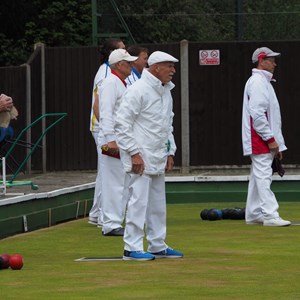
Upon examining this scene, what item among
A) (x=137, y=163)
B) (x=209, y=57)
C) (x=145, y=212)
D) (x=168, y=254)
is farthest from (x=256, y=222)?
(x=209, y=57)

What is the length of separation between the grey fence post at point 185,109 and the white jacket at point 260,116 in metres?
6.61

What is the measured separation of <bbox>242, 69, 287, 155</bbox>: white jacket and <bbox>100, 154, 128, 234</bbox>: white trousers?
1514mm

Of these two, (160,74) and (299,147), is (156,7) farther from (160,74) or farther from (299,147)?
(160,74)

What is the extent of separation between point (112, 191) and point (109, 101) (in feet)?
3.05

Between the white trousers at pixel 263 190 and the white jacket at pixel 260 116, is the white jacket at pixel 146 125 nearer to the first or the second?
the white jacket at pixel 260 116

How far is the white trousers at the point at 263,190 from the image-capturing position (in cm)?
1322

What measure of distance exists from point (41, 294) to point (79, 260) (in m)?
1.97

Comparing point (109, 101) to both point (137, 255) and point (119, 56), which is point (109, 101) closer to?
point (119, 56)

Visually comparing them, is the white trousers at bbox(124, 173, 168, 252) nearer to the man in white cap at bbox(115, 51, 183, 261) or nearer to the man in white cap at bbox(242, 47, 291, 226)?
the man in white cap at bbox(115, 51, 183, 261)

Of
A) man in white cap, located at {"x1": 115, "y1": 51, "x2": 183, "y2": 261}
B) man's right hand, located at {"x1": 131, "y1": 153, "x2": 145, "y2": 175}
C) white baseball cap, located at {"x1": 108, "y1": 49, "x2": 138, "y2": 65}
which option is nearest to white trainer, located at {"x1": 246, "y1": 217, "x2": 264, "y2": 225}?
white baseball cap, located at {"x1": 108, "y1": 49, "x2": 138, "y2": 65}

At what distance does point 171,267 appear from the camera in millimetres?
9758

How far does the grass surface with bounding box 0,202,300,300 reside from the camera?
8430mm

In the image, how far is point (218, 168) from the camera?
2023 cm

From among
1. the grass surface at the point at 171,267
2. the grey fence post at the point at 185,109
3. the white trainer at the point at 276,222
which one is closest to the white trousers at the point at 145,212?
the grass surface at the point at 171,267
